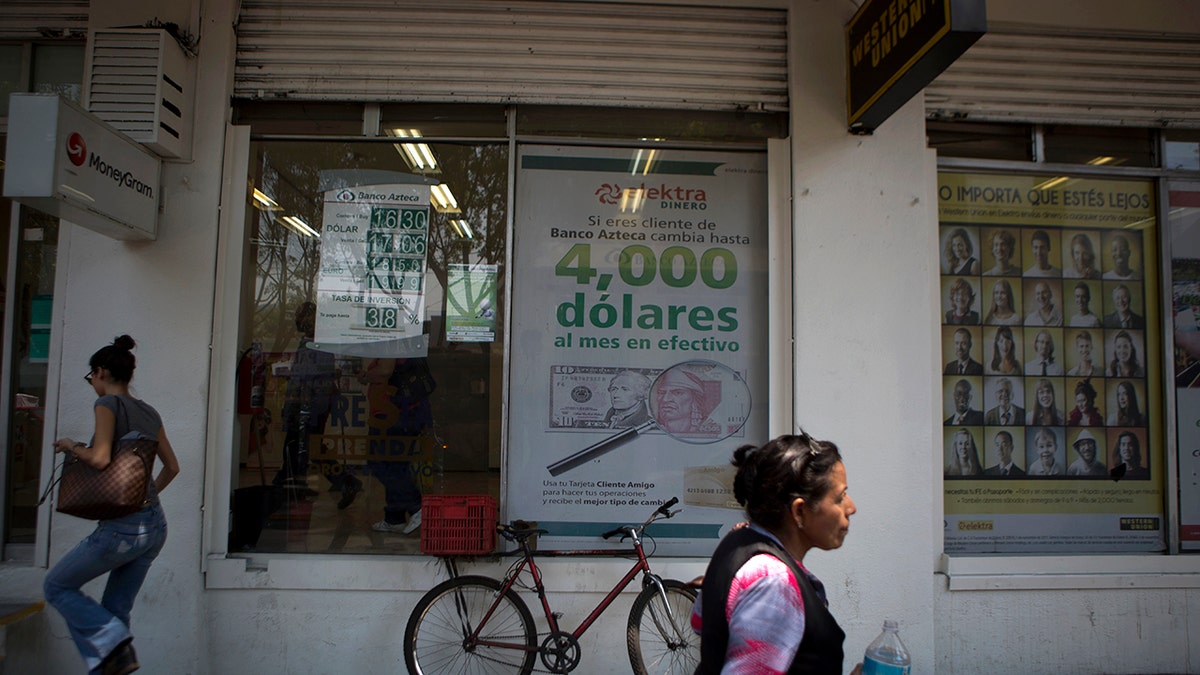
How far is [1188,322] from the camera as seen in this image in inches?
199

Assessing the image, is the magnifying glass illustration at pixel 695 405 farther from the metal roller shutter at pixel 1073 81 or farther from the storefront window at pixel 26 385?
the storefront window at pixel 26 385

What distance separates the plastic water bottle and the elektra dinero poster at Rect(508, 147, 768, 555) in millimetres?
2686

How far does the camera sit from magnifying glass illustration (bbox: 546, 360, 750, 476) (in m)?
4.70

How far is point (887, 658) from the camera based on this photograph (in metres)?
1.90

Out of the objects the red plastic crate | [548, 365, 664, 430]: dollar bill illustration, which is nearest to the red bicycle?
the red plastic crate

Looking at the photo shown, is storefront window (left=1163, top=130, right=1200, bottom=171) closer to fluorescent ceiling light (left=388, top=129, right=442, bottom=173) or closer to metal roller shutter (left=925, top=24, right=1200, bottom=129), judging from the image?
metal roller shutter (left=925, top=24, right=1200, bottom=129)

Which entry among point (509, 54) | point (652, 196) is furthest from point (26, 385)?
point (652, 196)

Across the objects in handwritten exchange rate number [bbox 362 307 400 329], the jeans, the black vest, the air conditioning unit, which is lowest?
the jeans

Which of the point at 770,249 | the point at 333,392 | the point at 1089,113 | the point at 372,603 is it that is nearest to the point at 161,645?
the point at 372,603

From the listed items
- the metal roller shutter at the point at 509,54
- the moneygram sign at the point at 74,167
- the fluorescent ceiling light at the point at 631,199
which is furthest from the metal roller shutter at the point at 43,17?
the fluorescent ceiling light at the point at 631,199

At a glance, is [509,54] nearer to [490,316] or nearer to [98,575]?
[490,316]

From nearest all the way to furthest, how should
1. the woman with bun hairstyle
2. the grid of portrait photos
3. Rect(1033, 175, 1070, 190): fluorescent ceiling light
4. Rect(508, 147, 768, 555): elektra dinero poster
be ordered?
the woman with bun hairstyle, Rect(508, 147, 768, 555): elektra dinero poster, the grid of portrait photos, Rect(1033, 175, 1070, 190): fluorescent ceiling light

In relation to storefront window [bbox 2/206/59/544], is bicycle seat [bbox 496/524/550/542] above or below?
below

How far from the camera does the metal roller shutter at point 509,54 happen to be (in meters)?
4.67
